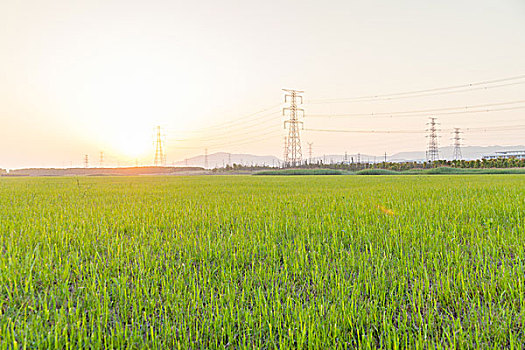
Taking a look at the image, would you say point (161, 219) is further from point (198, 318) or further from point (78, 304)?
point (198, 318)

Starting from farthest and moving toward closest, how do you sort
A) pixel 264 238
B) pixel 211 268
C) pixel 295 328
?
pixel 264 238
pixel 211 268
pixel 295 328

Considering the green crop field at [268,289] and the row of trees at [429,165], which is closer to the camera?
the green crop field at [268,289]

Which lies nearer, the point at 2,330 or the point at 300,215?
the point at 2,330

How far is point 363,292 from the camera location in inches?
88.3

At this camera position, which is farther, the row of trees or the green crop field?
the row of trees

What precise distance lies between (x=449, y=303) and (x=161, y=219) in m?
4.06

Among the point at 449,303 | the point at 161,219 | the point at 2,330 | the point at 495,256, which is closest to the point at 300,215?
the point at 161,219

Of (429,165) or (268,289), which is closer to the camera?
(268,289)

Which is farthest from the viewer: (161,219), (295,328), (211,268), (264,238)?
(161,219)

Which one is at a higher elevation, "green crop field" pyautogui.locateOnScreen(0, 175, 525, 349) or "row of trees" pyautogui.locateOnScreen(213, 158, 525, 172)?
"row of trees" pyautogui.locateOnScreen(213, 158, 525, 172)

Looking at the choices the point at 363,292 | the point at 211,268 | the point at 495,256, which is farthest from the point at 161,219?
the point at 495,256

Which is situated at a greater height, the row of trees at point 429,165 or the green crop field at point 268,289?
the row of trees at point 429,165

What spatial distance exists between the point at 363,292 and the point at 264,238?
1.62 metres

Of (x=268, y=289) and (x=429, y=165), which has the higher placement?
(x=429, y=165)
